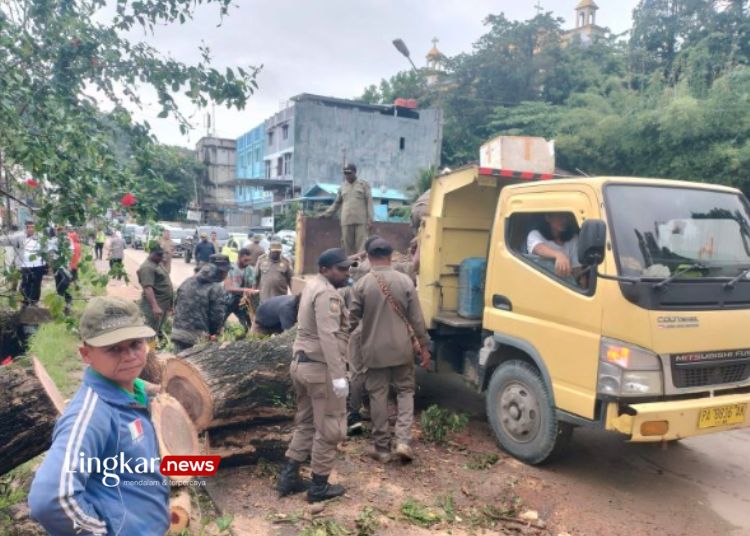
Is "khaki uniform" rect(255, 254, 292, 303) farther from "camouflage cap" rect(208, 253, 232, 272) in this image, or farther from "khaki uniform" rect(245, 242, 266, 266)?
"camouflage cap" rect(208, 253, 232, 272)

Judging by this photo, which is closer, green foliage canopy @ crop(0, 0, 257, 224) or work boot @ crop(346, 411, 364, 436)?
green foliage canopy @ crop(0, 0, 257, 224)

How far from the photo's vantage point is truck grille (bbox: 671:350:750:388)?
370cm

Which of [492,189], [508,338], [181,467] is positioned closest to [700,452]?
[508,338]

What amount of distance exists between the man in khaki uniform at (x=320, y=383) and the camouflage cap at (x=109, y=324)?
1.99 m

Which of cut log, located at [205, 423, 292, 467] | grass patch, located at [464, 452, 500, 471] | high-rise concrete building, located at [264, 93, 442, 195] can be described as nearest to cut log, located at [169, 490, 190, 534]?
cut log, located at [205, 423, 292, 467]

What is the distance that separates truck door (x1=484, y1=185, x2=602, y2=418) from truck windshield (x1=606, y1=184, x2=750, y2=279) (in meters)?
0.25

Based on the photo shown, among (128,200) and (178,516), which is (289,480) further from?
(128,200)

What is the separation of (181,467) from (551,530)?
249 cm

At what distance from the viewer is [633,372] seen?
361 centimetres

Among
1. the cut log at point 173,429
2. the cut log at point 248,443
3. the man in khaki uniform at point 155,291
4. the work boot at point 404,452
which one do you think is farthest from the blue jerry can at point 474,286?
the man in khaki uniform at point 155,291

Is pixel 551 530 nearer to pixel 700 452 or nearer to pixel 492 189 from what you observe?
pixel 700 452

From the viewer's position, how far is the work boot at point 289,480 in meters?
4.02

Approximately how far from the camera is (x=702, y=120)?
1472 cm

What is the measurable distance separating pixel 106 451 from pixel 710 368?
3.76 meters
